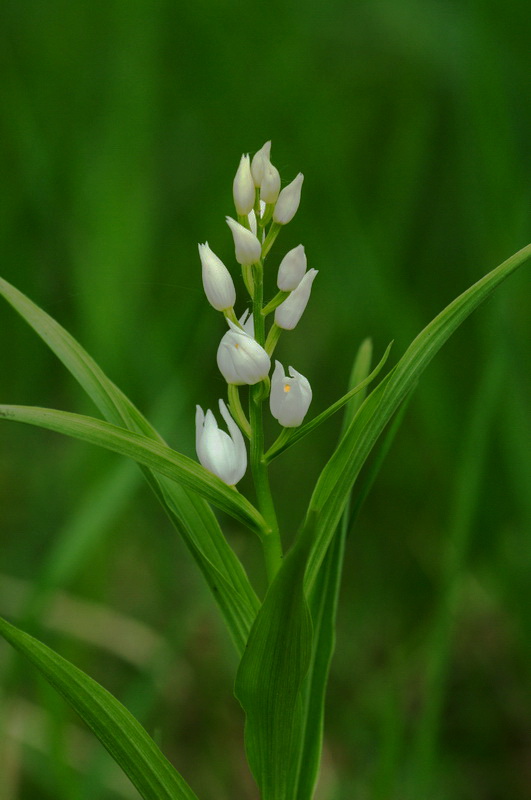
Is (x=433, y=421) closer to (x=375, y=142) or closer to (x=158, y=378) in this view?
(x=158, y=378)

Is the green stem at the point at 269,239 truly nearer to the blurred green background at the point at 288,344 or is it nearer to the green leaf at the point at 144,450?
the green leaf at the point at 144,450

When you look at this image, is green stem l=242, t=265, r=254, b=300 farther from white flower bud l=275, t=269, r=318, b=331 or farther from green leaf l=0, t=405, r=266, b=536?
green leaf l=0, t=405, r=266, b=536

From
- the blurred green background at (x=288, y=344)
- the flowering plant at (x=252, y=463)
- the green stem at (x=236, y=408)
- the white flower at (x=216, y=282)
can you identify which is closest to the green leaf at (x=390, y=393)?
the flowering plant at (x=252, y=463)

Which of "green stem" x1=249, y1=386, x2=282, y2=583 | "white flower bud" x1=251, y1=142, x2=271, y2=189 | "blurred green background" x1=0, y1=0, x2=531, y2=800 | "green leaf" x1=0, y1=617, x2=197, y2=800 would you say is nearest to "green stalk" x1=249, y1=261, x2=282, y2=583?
"green stem" x1=249, y1=386, x2=282, y2=583

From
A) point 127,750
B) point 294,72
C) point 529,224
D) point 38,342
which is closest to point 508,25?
point 294,72

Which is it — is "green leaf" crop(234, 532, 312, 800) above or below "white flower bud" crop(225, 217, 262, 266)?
below

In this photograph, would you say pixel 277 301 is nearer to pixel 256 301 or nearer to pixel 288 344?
pixel 256 301
